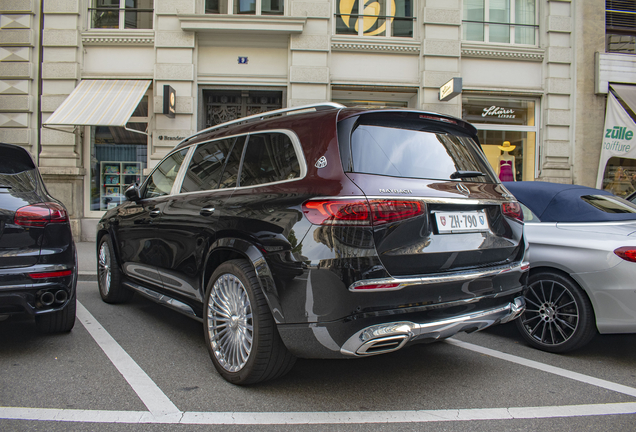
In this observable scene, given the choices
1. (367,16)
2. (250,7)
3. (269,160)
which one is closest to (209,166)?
(269,160)

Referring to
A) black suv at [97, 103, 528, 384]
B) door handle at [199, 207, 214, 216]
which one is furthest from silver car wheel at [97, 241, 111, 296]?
door handle at [199, 207, 214, 216]

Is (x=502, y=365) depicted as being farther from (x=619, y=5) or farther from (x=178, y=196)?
(x=619, y=5)

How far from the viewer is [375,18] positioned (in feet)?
39.0

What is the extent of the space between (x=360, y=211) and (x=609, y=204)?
9.81 feet

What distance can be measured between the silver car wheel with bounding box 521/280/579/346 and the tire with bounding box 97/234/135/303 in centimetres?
408

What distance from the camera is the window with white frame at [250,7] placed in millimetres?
11609

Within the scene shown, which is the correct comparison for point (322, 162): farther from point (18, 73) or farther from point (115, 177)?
point (18, 73)

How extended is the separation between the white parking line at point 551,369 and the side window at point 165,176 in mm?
2830

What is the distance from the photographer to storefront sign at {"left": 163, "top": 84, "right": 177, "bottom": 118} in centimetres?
1050

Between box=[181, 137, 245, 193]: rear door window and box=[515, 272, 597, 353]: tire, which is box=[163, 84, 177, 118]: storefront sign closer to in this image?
box=[181, 137, 245, 193]: rear door window

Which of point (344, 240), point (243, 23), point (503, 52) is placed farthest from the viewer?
point (503, 52)

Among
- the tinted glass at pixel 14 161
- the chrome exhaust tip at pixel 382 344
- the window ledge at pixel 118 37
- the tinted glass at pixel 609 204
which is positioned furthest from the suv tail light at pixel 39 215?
the window ledge at pixel 118 37

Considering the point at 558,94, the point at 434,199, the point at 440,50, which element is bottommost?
the point at 434,199

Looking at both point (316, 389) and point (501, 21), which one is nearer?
point (316, 389)
